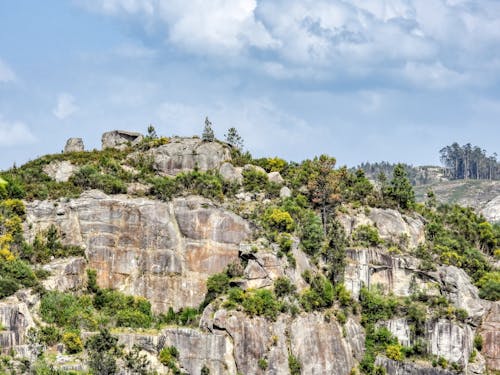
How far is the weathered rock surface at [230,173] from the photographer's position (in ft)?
282

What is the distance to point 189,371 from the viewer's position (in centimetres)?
6512

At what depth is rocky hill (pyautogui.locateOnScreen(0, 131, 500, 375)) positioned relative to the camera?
65312mm

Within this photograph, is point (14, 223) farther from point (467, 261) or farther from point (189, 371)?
point (467, 261)

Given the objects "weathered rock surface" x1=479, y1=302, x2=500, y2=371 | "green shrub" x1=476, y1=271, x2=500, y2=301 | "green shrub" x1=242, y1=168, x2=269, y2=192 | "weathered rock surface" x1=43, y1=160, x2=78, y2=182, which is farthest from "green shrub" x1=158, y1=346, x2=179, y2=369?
"green shrub" x1=476, y1=271, x2=500, y2=301

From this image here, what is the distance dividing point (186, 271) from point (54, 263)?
1447cm

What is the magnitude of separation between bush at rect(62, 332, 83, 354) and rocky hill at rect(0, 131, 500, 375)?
0.11m

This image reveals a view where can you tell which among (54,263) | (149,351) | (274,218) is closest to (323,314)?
(274,218)

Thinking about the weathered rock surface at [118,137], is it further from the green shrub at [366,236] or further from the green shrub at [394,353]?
the green shrub at [394,353]

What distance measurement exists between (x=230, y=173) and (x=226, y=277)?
19209mm

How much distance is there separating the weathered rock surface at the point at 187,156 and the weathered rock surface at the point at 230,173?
1024 millimetres

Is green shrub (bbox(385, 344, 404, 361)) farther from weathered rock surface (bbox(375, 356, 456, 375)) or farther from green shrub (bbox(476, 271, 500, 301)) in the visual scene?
green shrub (bbox(476, 271, 500, 301))

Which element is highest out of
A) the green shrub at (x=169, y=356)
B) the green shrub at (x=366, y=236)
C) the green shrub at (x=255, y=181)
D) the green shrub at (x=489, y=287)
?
the green shrub at (x=255, y=181)

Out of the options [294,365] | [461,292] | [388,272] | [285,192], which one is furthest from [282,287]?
[461,292]

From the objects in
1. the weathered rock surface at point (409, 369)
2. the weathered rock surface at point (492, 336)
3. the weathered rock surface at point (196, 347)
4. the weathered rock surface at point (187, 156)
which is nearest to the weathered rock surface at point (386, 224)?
the weathered rock surface at point (492, 336)
